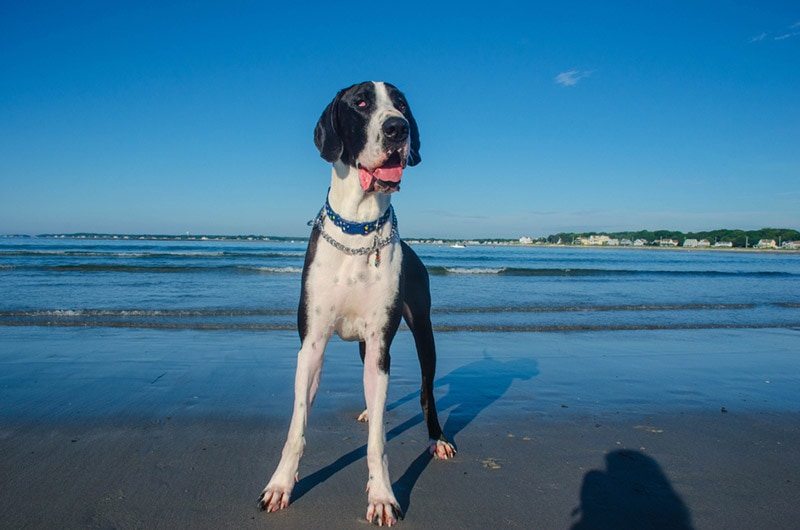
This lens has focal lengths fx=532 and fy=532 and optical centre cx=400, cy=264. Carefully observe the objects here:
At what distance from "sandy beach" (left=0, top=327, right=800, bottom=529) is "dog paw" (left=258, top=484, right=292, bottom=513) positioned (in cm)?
6

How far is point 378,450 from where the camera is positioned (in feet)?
8.96

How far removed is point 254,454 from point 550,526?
1.76 meters

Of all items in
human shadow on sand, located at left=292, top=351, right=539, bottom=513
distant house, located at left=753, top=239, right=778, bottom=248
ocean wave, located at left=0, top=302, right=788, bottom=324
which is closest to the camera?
human shadow on sand, located at left=292, top=351, right=539, bottom=513

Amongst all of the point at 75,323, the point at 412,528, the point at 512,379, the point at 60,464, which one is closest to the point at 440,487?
the point at 412,528

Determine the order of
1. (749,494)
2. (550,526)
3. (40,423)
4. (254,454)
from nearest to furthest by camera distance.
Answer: (550,526)
(749,494)
(254,454)
(40,423)

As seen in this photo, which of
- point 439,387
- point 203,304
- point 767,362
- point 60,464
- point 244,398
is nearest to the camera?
point 60,464

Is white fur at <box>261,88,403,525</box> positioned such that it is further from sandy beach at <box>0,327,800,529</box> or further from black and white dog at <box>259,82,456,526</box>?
sandy beach at <box>0,327,800,529</box>

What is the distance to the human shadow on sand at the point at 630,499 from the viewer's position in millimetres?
2461

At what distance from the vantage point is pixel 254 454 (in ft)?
10.6

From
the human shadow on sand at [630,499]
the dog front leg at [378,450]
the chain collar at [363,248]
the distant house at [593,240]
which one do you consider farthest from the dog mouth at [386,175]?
the distant house at [593,240]

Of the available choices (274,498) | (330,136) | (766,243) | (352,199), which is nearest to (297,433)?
(274,498)

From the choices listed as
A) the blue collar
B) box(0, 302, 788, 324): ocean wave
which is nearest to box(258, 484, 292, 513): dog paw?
the blue collar

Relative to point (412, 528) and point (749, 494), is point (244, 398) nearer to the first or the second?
point (412, 528)

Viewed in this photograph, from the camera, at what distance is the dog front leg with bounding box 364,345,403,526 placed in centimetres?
250
